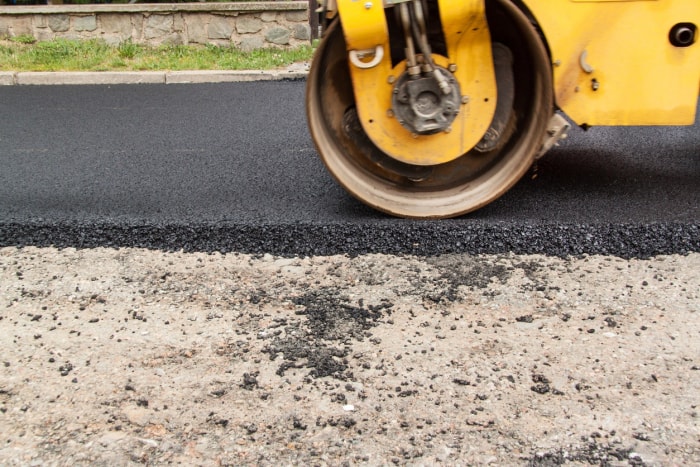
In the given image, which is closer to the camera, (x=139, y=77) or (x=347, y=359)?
(x=347, y=359)

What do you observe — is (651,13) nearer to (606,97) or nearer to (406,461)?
(606,97)

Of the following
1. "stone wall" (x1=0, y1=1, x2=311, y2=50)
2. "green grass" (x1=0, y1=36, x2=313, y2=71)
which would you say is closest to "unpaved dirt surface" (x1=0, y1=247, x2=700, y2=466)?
"green grass" (x1=0, y1=36, x2=313, y2=71)

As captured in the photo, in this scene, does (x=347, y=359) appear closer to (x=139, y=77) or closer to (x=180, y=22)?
(x=139, y=77)

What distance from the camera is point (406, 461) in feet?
6.36

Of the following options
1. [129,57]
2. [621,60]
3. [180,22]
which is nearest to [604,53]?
[621,60]

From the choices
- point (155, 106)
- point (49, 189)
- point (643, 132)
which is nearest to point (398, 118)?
point (49, 189)

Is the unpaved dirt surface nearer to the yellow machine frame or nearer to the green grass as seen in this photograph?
the yellow machine frame

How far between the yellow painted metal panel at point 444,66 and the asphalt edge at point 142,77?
3.82 meters

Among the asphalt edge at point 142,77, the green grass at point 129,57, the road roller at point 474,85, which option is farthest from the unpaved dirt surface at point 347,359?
the green grass at point 129,57

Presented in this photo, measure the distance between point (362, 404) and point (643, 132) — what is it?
326cm

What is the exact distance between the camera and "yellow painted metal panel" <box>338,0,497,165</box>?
9.69ft

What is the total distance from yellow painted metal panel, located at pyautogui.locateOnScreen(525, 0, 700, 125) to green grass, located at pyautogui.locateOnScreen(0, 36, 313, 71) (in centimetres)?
452

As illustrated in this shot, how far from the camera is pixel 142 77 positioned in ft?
22.9

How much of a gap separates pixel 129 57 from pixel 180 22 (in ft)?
2.32
